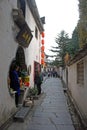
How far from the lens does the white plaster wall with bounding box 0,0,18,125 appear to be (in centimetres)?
823

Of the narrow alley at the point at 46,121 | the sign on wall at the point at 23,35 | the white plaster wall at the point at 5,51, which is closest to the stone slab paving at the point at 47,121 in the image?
the narrow alley at the point at 46,121

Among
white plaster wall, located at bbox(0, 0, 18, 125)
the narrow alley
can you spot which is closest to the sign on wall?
white plaster wall, located at bbox(0, 0, 18, 125)

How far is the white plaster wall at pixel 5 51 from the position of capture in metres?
8.23

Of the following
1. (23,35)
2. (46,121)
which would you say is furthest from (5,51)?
(46,121)

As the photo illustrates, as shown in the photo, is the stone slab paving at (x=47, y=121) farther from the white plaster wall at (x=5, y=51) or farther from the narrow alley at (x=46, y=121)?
the white plaster wall at (x=5, y=51)

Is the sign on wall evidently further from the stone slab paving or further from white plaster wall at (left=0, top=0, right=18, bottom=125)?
the stone slab paving

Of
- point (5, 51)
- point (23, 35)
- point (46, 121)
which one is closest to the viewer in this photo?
point (5, 51)

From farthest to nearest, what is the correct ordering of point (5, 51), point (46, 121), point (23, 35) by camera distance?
point (23, 35), point (46, 121), point (5, 51)

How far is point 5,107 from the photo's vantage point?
8.76 metres

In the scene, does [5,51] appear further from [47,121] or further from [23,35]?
[47,121]

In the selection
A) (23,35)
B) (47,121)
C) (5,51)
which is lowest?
(47,121)

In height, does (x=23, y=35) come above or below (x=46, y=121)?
above

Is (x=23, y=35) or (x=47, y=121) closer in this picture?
(x=47, y=121)

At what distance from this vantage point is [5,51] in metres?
8.77
